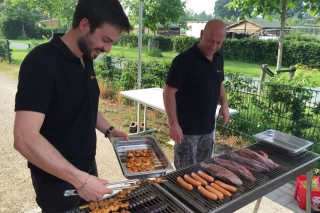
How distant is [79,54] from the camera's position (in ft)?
5.78

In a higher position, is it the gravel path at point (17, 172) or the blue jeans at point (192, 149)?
the blue jeans at point (192, 149)

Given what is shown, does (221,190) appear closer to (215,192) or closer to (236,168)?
(215,192)

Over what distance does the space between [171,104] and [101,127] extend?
2.83 feet

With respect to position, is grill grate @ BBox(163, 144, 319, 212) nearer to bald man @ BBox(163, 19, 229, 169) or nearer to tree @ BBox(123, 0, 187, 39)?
bald man @ BBox(163, 19, 229, 169)

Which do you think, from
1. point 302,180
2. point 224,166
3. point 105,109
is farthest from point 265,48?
point 224,166

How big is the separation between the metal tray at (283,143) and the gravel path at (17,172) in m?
2.43

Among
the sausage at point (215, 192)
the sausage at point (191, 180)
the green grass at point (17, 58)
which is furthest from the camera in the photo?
the green grass at point (17, 58)

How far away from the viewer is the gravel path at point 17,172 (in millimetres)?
3518

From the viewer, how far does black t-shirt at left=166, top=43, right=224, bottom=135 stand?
9.29 ft

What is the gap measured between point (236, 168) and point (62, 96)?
1.45m

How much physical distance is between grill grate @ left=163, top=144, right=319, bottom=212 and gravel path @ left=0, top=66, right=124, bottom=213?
2.35 metres

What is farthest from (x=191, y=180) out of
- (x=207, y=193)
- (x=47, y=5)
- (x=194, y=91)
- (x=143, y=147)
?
(x=47, y=5)

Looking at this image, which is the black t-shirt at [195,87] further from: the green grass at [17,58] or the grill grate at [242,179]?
the green grass at [17,58]

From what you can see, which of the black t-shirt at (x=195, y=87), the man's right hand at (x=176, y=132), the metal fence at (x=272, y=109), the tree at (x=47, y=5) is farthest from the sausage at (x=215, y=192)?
the tree at (x=47, y=5)
